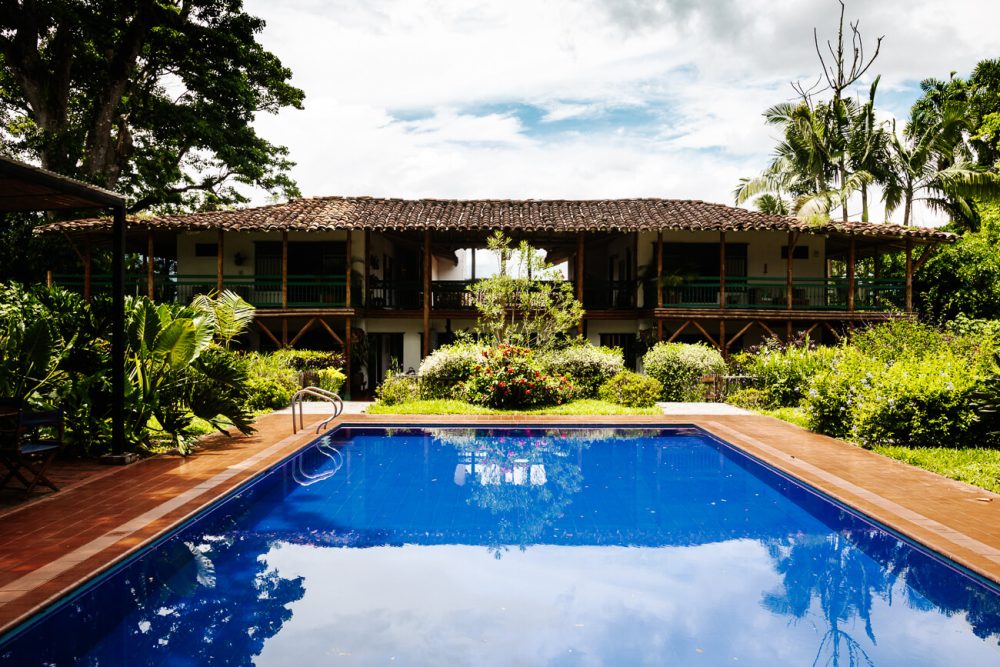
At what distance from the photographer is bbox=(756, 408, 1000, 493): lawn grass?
7855 mm

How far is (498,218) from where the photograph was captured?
65.4 ft

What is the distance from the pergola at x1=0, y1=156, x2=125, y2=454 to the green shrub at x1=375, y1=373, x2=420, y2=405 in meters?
7.15

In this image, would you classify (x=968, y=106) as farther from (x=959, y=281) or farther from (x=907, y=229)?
(x=907, y=229)

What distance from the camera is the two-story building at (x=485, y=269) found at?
18953 mm

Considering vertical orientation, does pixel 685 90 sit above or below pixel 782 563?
above

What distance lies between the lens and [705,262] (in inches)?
848

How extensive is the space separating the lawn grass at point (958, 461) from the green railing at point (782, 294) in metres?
10.1

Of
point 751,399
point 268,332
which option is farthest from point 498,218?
point 751,399

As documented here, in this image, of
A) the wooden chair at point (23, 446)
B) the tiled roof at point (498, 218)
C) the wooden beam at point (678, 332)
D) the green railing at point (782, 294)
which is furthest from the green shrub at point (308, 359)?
the green railing at point (782, 294)

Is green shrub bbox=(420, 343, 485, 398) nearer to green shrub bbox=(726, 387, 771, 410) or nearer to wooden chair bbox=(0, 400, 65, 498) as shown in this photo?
green shrub bbox=(726, 387, 771, 410)

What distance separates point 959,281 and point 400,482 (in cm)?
2151

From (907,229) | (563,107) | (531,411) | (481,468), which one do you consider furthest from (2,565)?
(563,107)

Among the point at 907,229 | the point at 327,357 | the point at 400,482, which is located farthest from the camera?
the point at 907,229

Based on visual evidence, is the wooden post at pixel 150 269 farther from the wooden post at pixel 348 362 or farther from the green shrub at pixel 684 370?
the green shrub at pixel 684 370
